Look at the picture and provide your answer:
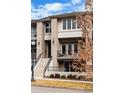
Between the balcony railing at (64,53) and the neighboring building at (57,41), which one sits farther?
the balcony railing at (64,53)

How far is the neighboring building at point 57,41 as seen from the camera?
57.9ft

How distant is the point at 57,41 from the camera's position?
18453mm

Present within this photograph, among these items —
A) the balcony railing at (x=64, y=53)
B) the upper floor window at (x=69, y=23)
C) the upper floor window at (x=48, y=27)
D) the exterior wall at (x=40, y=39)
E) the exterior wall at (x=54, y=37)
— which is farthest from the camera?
the upper floor window at (x=48, y=27)

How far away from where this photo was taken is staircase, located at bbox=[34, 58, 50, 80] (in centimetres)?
1553

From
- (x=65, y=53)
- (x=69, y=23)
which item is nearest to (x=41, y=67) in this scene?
(x=65, y=53)

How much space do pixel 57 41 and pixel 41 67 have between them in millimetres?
2465

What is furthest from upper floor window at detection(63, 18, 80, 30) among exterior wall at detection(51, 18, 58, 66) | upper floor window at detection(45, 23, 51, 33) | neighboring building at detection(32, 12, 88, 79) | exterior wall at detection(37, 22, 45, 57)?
exterior wall at detection(37, 22, 45, 57)

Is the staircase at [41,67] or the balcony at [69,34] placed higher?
the balcony at [69,34]

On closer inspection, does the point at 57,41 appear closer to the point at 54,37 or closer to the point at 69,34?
the point at 54,37

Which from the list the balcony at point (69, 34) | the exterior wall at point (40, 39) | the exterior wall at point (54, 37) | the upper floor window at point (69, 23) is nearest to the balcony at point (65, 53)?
the exterior wall at point (54, 37)

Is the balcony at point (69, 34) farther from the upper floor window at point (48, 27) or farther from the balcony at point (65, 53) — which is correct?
the upper floor window at point (48, 27)
